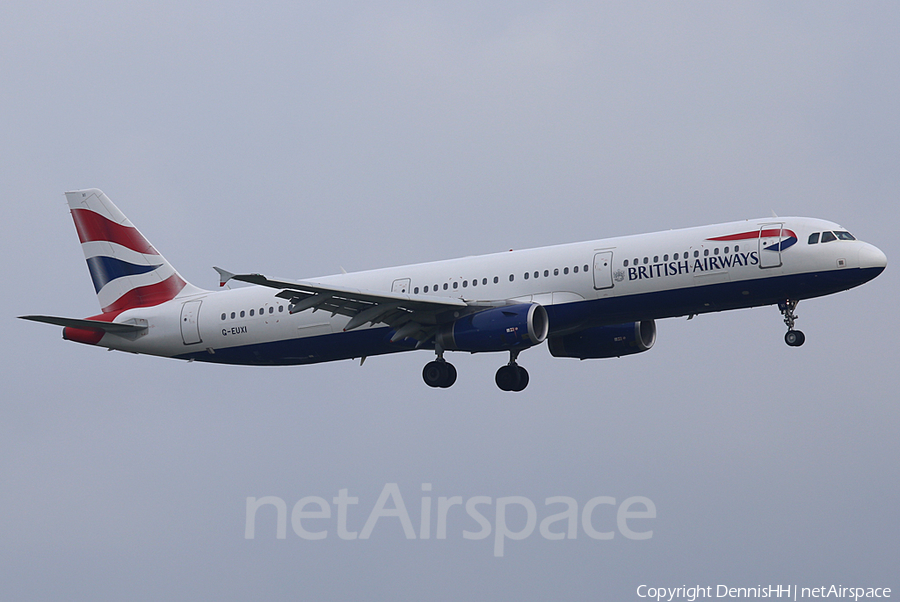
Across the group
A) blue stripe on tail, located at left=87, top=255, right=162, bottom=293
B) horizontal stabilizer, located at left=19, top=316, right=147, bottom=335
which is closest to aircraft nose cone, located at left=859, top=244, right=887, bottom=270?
horizontal stabilizer, located at left=19, top=316, right=147, bottom=335

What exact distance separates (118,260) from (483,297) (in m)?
15.8

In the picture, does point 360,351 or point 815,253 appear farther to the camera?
point 360,351

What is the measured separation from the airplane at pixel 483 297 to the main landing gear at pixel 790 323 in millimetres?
44

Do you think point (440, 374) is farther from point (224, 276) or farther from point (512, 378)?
point (224, 276)

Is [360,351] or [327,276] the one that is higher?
[327,276]

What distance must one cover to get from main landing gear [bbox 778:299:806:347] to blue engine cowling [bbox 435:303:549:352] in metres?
7.49

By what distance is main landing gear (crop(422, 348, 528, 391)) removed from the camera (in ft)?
133

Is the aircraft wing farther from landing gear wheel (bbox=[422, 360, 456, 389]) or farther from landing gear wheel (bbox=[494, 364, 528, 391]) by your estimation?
landing gear wheel (bbox=[494, 364, 528, 391])

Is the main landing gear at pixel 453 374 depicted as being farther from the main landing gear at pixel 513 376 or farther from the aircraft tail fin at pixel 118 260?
the aircraft tail fin at pixel 118 260

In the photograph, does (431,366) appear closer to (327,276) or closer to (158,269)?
(327,276)

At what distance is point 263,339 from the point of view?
140 feet

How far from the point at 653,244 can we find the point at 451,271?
7135 mm

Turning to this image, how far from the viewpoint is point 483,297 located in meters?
39.2

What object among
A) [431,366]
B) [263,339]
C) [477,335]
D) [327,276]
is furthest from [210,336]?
[477,335]
